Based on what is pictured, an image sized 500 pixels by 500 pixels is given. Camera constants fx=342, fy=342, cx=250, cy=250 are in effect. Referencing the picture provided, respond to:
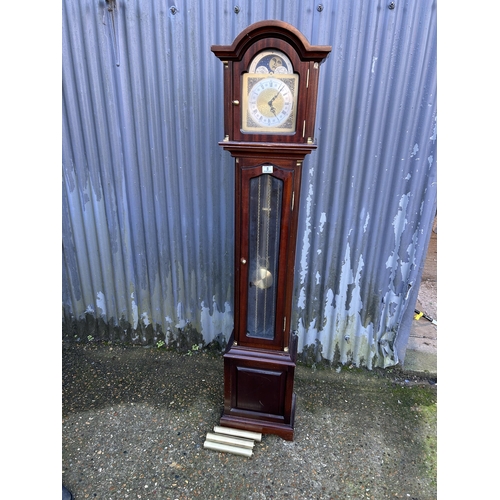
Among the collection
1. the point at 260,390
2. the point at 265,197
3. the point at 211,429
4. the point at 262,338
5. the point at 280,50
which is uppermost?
the point at 280,50

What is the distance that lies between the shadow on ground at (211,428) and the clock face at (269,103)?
1.80m

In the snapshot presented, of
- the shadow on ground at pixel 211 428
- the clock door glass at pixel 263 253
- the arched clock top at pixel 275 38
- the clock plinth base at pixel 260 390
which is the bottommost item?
the shadow on ground at pixel 211 428

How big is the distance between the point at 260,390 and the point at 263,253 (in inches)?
33.8

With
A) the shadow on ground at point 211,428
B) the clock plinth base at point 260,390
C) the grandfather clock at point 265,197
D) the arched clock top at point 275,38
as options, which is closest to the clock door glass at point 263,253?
the grandfather clock at point 265,197

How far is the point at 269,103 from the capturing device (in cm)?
159

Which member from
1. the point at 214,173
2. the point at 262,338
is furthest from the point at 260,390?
the point at 214,173

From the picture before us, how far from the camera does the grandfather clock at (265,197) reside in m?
1.52

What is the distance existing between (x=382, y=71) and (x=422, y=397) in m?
2.17

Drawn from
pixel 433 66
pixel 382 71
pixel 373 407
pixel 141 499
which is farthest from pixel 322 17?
pixel 141 499

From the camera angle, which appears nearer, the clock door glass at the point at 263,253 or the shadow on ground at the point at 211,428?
the clock door glass at the point at 263,253

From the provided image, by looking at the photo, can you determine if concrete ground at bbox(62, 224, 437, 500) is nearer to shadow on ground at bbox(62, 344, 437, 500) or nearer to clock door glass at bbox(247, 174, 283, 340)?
shadow on ground at bbox(62, 344, 437, 500)

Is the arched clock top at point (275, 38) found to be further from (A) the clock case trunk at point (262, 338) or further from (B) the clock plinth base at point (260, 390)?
(B) the clock plinth base at point (260, 390)

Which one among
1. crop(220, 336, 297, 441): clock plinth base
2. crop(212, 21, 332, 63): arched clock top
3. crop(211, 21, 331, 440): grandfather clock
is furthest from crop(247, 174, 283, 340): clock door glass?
crop(212, 21, 332, 63): arched clock top

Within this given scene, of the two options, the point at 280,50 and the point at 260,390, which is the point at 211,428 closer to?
the point at 260,390
